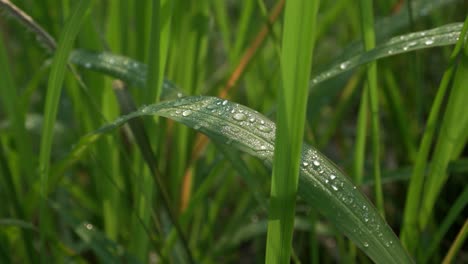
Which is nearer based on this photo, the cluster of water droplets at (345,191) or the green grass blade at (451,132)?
the cluster of water droplets at (345,191)

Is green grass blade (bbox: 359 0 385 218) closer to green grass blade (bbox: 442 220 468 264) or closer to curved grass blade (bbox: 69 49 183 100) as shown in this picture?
green grass blade (bbox: 442 220 468 264)

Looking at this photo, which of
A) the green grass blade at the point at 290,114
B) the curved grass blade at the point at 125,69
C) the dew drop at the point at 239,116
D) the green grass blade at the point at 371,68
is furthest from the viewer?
the curved grass blade at the point at 125,69

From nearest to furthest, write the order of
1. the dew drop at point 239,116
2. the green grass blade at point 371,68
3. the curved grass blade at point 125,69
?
the dew drop at point 239,116 → the green grass blade at point 371,68 → the curved grass blade at point 125,69

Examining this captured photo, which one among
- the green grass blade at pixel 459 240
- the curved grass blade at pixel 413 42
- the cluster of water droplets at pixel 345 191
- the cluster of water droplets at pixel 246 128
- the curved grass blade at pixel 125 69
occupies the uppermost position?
the curved grass blade at pixel 413 42

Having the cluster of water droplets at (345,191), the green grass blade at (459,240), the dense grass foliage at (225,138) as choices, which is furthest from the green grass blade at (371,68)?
the cluster of water droplets at (345,191)

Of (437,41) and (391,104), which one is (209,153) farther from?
(437,41)

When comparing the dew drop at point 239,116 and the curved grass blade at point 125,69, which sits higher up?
the curved grass blade at point 125,69

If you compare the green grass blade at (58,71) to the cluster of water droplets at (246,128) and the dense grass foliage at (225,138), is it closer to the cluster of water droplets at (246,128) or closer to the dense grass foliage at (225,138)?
the dense grass foliage at (225,138)

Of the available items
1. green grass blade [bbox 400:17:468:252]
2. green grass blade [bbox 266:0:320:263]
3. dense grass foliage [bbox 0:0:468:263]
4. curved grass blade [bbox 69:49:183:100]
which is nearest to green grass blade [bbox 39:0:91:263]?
dense grass foliage [bbox 0:0:468:263]
